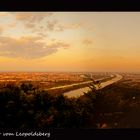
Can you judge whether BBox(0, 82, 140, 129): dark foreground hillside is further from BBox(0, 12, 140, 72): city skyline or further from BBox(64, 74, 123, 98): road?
BBox(0, 12, 140, 72): city skyline

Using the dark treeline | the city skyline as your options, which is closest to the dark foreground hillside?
the dark treeline

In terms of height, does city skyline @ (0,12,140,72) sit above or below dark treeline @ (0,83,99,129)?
above

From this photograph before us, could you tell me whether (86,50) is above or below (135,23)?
below

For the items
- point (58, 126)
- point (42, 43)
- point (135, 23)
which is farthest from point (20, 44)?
point (135, 23)

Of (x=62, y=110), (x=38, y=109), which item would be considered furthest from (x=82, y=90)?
(x=38, y=109)

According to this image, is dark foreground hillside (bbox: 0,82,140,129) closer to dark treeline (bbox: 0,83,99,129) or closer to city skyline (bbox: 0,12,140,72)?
dark treeline (bbox: 0,83,99,129)

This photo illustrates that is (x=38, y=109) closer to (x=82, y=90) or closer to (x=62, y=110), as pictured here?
(x=62, y=110)

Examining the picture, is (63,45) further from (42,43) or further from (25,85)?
(25,85)

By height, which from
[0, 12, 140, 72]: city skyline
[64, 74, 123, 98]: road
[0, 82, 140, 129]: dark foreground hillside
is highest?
[0, 12, 140, 72]: city skyline
